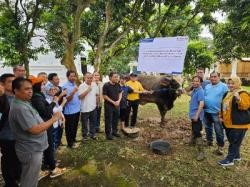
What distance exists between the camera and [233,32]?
10781 mm

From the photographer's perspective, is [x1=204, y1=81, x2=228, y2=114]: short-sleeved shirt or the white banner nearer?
[x1=204, y1=81, x2=228, y2=114]: short-sleeved shirt

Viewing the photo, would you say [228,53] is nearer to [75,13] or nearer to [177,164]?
[75,13]

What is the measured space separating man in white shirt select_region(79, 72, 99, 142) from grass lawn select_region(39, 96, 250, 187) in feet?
1.25

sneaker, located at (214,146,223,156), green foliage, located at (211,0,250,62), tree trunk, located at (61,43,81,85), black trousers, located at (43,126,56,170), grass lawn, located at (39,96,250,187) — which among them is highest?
Result: green foliage, located at (211,0,250,62)

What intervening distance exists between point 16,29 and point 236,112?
22.4ft

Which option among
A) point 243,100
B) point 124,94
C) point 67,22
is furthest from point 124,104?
point 67,22

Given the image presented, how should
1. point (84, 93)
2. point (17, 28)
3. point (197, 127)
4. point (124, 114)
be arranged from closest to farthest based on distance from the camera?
point (197, 127), point (84, 93), point (124, 114), point (17, 28)

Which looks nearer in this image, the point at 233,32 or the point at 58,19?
the point at 58,19

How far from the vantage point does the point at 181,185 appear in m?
4.96

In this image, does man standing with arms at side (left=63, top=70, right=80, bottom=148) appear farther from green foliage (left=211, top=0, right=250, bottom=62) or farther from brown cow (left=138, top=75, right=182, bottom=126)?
green foliage (left=211, top=0, right=250, bottom=62)

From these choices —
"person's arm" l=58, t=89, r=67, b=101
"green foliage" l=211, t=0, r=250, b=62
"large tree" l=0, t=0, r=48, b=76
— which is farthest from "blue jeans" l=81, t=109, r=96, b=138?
"green foliage" l=211, t=0, r=250, b=62

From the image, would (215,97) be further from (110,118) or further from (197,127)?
(110,118)

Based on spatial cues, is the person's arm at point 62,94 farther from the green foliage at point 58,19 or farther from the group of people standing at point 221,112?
the green foliage at point 58,19

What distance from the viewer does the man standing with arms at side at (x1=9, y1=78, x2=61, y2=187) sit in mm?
3342
